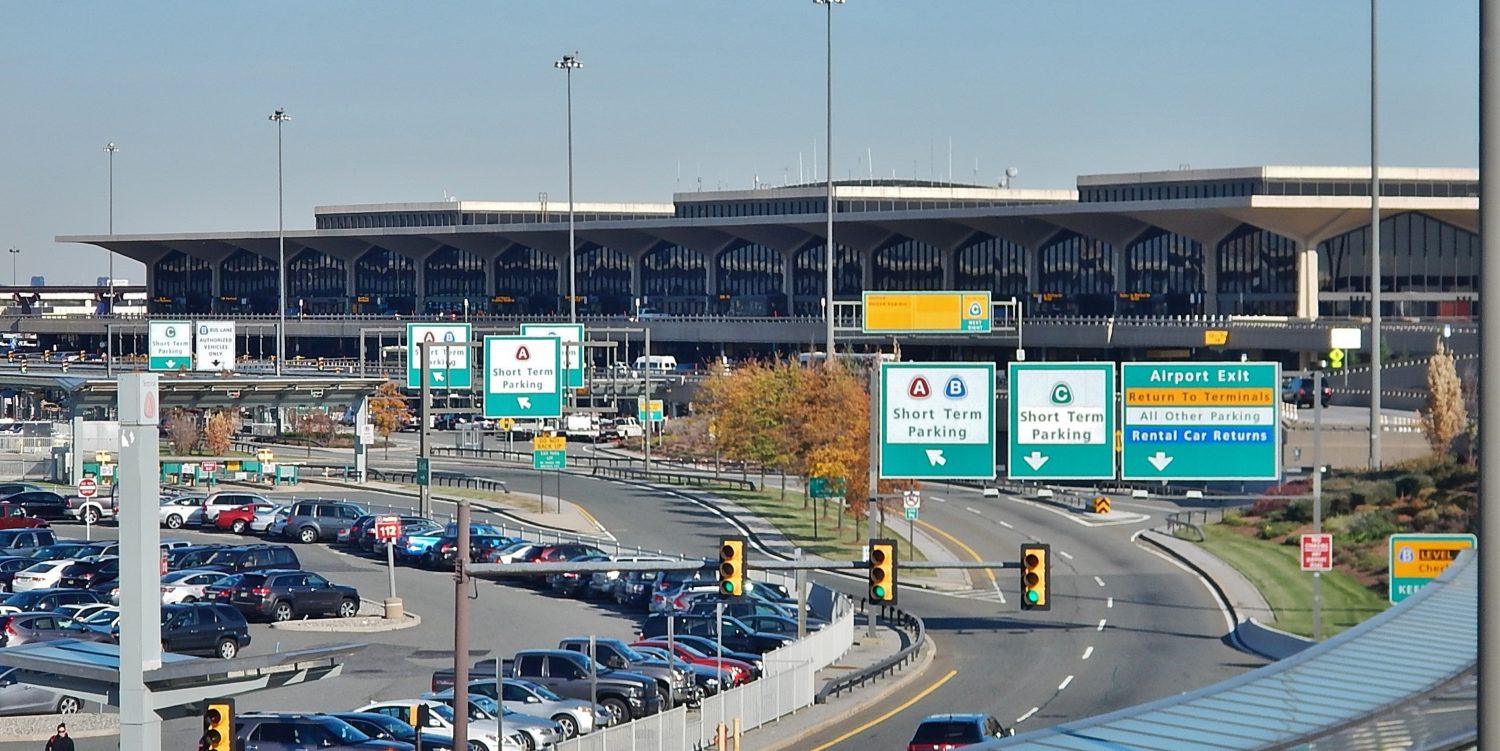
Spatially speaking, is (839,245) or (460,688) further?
(839,245)

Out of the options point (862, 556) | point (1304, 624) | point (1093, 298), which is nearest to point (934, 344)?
point (1093, 298)

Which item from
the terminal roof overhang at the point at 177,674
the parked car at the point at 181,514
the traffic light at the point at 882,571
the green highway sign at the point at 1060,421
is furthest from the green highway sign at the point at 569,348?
the terminal roof overhang at the point at 177,674

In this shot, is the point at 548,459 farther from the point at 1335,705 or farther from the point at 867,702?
the point at 1335,705

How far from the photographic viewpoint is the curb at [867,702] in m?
32.9

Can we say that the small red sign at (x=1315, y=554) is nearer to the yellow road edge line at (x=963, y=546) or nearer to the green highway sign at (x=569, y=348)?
the yellow road edge line at (x=963, y=546)

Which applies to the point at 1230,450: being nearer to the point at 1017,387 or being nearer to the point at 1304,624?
the point at 1017,387

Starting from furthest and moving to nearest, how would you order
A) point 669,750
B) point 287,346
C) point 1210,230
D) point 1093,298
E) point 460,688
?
point 287,346
point 1093,298
point 1210,230
point 669,750
point 460,688

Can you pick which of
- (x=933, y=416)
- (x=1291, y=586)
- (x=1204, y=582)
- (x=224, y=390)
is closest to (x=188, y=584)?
(x=933, y=416)

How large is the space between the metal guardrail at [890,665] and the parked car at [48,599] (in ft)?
60.9

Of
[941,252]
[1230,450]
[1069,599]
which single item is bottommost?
[1069,599]

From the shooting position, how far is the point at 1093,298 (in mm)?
123375

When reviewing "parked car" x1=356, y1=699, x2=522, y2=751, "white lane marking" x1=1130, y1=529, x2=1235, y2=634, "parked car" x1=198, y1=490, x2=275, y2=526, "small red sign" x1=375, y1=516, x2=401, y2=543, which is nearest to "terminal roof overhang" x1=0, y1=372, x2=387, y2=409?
"parked car" x1=198, y1=490, x2=275, y2=526

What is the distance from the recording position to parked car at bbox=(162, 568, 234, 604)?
4634 centimetres

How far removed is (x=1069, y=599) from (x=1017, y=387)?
14138mm
